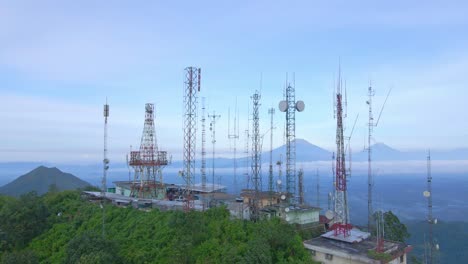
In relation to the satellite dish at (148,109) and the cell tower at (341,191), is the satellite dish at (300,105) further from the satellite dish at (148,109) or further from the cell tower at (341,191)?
the satellite dish at (148,109)

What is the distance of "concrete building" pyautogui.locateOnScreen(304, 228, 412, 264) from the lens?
14.8 m

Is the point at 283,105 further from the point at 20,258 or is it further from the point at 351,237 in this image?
the point at 20,258

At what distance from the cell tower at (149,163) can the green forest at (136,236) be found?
472 cm

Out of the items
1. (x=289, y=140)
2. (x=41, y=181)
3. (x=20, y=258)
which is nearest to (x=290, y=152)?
(x=289, y=140)

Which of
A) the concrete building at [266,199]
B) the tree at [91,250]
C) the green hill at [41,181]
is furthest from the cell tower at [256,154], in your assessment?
the green hill at [41,181]

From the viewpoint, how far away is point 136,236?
804 inches

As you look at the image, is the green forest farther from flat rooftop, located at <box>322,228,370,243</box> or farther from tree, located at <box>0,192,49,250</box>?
flat rooftop, located at <box>322,228,370,243</box>

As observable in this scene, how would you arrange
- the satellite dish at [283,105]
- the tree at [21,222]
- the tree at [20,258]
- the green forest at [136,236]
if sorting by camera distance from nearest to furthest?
1. the green forest at [136,236]
2. the tree at [20,258]
3. the satellite dish at [283,105]
4. the tree at [21,222]

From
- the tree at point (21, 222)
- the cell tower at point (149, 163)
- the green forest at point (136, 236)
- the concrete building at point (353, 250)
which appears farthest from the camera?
the cell tower at point (149, 163)

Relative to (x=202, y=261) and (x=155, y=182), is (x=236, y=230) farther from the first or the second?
(x=155, y=182)

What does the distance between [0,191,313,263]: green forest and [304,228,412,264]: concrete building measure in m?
1.23

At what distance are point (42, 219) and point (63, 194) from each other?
4.80 m

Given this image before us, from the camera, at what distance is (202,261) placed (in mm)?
15812

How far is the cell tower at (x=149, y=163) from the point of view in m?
30.2
